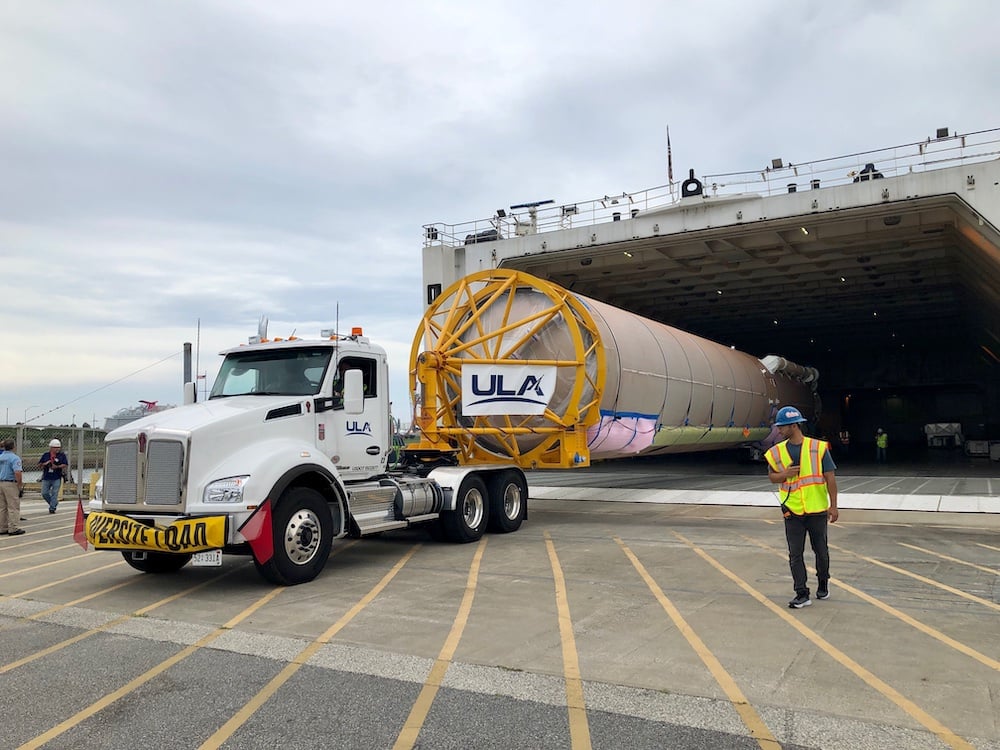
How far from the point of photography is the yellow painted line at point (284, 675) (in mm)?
3975

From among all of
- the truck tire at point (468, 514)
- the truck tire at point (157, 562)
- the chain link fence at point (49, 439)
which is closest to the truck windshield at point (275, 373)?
the truck tire at point (157, 562)

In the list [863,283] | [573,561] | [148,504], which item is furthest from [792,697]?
[863,283]

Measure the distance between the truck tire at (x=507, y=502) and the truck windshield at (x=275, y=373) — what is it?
3.95 m

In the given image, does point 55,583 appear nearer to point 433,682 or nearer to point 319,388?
point 319,388

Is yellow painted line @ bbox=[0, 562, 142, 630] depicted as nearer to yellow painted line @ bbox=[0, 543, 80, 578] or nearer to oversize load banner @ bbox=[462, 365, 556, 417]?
yellow painted line @ bbox=[0, 543, 80, 578]

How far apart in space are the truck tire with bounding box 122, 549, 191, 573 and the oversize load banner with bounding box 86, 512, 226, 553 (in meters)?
0.75

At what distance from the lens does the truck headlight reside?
24.4 ft

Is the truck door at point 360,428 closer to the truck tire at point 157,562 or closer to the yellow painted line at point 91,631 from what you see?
the yellow painted line at point 91,631

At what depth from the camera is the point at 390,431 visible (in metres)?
10.5

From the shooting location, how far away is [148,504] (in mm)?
7566

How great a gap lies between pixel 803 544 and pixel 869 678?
196cm

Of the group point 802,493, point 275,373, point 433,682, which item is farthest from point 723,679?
point 275,373

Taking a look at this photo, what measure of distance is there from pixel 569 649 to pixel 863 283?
24.1m

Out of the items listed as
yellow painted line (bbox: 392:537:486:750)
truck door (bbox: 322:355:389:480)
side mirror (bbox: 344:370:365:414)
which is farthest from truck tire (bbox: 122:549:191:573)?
yellow painted line (bbox: 392:537:486:750)
